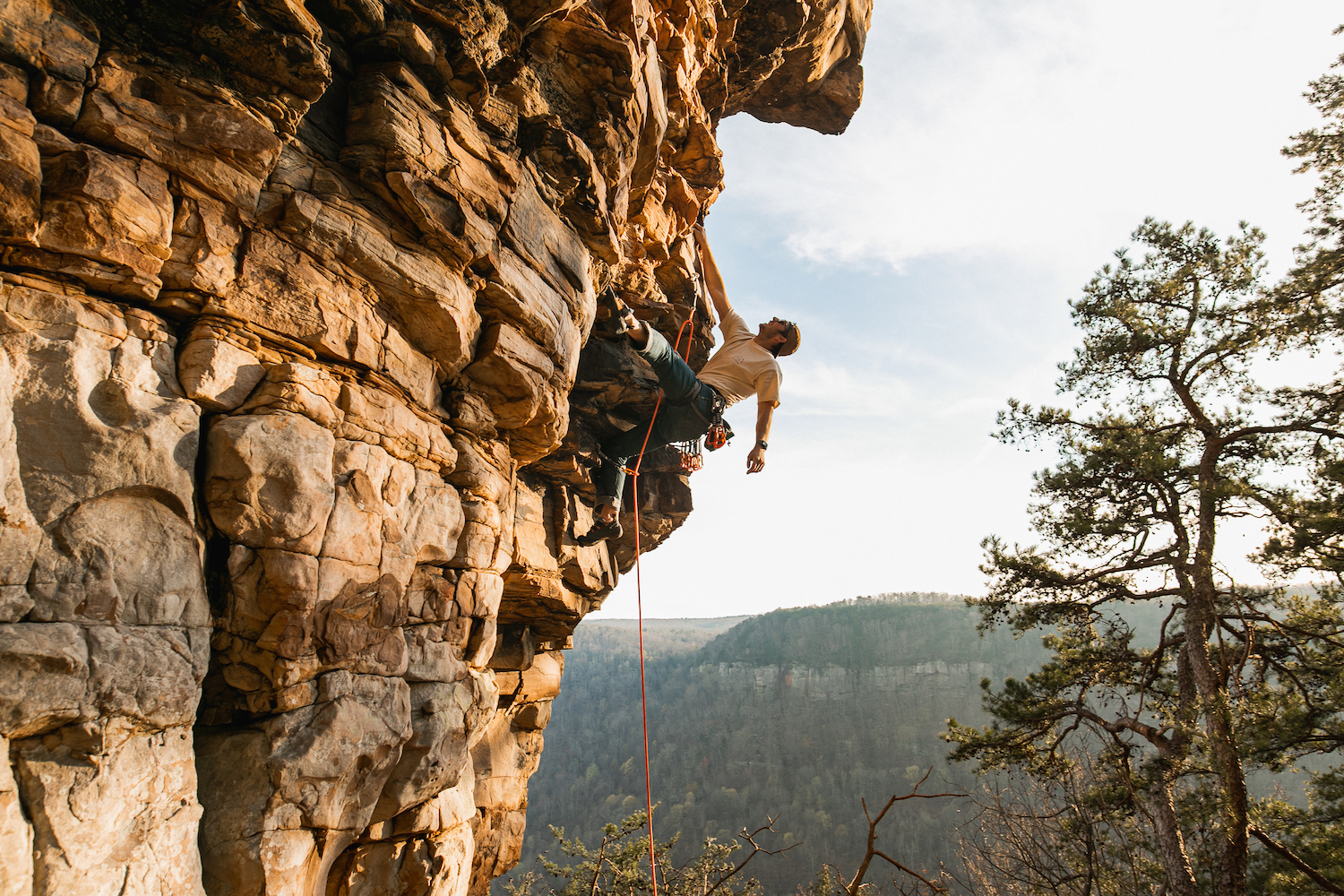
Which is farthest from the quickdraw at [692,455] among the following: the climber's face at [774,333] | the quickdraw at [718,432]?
the climber's face at [774,333]

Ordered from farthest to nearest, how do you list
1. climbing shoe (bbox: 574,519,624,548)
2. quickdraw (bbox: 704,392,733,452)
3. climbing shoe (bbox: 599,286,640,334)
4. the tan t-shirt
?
climbing shoe (bbox: 574,519,624,548), quickdraw (bbox: 704,392,733,452), the tan t-shirt, climbing shoe (bbox: 599,286,640,334)

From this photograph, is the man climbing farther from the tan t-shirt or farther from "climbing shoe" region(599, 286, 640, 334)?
"climbing shoe" region(599, 286, 640, 334)

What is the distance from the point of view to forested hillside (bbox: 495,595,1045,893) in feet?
160

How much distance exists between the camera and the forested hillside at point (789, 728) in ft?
160

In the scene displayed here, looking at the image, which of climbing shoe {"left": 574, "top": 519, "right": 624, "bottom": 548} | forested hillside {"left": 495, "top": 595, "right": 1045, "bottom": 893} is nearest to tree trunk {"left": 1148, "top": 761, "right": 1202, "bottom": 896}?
climbing shoe {"left": 574, "top": 519, "right": 624, "bottom": 548}

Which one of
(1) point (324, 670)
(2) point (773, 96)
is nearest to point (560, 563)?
(1) point (324, 670)

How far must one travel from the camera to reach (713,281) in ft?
Answer: 25.5

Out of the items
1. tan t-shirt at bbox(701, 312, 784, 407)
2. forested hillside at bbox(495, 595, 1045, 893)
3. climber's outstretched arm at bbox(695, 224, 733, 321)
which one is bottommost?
forested hillside at bbox(495, 595, 1045, 893)

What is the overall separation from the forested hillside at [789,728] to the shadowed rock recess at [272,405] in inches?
1818

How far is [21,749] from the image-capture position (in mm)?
1905

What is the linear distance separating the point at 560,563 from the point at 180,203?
513 cm

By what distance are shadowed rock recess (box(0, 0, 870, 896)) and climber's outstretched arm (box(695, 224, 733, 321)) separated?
3.07 meters

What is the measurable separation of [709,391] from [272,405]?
4.77 metres

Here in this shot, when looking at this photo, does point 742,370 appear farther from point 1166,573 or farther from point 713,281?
point 1166,573
